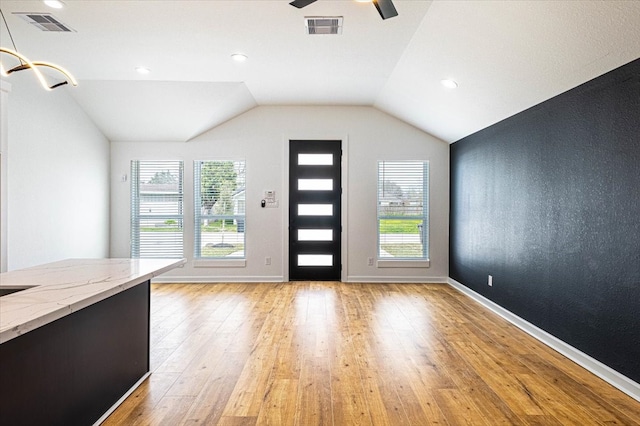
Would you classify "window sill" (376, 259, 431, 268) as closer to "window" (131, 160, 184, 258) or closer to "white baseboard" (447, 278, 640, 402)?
"white baseboard" (447, 278, 640, 402)

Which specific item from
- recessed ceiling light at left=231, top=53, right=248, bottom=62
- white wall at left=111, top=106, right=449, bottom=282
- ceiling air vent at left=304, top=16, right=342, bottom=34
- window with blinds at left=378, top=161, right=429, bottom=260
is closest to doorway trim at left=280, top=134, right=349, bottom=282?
white wall at left=111, top=106, right=449, bottom=282

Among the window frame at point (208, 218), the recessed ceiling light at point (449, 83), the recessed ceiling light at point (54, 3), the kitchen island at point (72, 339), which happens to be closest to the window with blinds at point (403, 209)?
the recessed ceiling light at point (449, 83)

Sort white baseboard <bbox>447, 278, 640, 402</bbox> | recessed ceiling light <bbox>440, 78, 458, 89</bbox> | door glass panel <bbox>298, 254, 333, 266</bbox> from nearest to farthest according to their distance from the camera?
1. white baseboard <bbox>447, 278, 640, 402</bbox>
2. recessed ceiling light <bbox>440, 78, 458, 89</bbox>
3. door glass panel <bbox>298, 254, 333, 266</bbox>

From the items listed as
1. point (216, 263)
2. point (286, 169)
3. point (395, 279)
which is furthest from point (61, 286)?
point (395, 279)

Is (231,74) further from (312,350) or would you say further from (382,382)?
(382,382)

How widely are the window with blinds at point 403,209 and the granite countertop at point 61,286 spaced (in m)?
4.06

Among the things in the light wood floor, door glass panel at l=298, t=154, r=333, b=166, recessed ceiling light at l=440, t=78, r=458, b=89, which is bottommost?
the light wood floor

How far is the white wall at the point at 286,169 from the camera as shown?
20.7ft

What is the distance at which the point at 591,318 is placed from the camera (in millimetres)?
3029

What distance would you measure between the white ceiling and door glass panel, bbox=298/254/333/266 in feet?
8.08

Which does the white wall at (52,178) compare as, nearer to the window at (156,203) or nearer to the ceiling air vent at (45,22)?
the window at (156,203)

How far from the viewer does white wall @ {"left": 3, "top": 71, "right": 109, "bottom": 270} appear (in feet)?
14.2

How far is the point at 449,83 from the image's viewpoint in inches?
169

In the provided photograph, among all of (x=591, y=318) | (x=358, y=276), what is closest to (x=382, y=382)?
(x=591, y=318)
